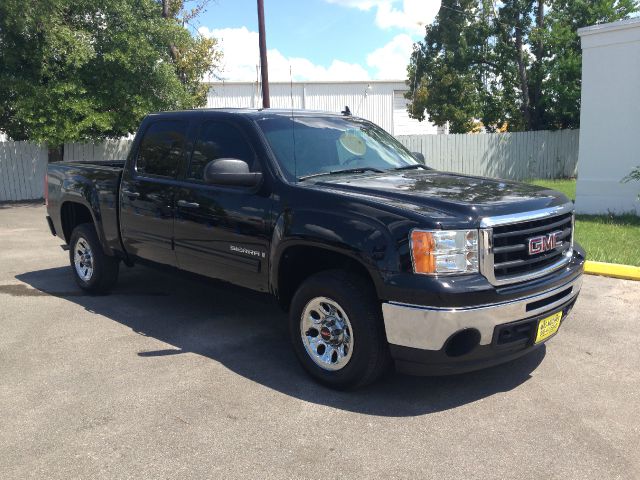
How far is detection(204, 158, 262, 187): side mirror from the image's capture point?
4445mm

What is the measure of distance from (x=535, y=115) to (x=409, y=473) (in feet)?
76.2

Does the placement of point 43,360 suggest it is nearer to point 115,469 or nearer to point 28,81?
point 115,469

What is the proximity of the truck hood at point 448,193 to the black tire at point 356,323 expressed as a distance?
0.59m

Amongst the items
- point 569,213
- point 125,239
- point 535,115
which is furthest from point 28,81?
point 535,115

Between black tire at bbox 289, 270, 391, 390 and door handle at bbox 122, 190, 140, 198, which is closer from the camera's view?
black tire at bbox 289, 270, 391, 390

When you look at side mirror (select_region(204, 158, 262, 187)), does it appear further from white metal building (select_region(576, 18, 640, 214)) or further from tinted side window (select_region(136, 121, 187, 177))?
white metal building (select_region(576, 18, 640, 214))

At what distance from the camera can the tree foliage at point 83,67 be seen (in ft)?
51.6

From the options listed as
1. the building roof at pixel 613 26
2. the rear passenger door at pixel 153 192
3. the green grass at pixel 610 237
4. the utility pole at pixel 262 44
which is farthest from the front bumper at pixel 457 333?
the utility pole at pixel 262 44

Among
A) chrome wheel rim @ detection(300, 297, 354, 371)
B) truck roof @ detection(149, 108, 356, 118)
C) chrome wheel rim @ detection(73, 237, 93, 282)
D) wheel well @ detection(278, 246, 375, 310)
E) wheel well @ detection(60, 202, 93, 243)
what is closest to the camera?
chrome wheel rim @ detection(300, 297, 354, 371)

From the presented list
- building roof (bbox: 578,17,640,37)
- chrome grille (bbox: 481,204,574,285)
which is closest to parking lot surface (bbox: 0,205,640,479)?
chrome grille (bbox: 481,204,574,285)

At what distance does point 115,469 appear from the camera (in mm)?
3293

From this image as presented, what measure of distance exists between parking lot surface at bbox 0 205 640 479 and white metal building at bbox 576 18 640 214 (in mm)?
6621

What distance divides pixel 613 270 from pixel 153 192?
543cm

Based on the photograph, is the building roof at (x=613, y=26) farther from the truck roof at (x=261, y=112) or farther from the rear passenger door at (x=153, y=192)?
the rear passenger door at (x=153, y=192)
